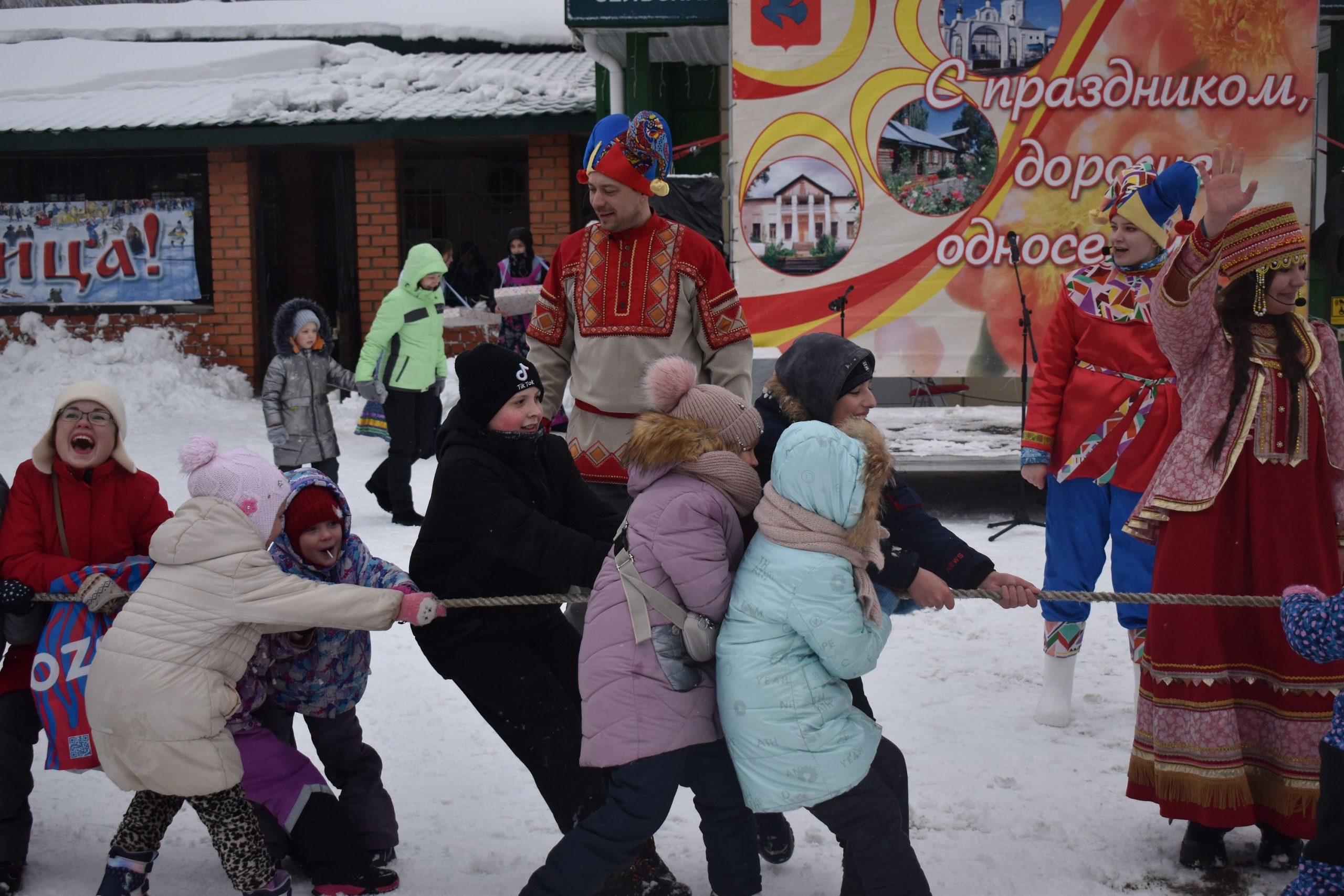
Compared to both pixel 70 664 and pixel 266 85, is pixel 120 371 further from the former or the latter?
pixel 70 664

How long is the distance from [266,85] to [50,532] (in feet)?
38.1

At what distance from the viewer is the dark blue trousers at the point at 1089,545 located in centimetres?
418

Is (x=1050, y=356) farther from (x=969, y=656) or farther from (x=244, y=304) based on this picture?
(x=244, y=304)

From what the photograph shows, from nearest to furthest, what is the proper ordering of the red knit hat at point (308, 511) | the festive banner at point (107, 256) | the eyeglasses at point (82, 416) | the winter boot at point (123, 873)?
the winter boot at point (123, 873) < the red knit hat at point (308, 511) < the eyeglasses at point (82, 416) < the festive banner at point (107, 256)

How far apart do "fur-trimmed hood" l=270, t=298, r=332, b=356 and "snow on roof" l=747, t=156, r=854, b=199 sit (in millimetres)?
2674

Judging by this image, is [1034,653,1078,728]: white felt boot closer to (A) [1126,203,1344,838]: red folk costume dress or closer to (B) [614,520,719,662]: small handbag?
(A) [1126,203,1344,838]: red folk costume dress

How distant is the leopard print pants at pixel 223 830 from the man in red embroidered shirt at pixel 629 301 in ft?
4.71

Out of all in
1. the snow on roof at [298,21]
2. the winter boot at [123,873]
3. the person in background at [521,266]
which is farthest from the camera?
the snow on roof at [298,21]

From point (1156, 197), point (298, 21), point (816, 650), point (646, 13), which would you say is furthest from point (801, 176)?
point (298, 21)

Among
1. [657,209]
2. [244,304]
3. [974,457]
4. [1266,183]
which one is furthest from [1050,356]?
[244,304]

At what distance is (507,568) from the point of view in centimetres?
324

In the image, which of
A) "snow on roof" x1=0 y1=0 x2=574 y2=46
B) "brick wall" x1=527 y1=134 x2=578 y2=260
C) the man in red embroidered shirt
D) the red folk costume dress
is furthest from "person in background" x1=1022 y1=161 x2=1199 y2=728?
"snow on roof" x1=0 y1=0 x2=574 y2=46

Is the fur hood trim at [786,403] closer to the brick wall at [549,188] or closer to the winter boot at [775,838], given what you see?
the winter boot at [775,838]

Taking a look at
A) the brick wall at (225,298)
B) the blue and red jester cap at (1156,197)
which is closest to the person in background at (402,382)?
the blue and red jester cap at (1156,197)
